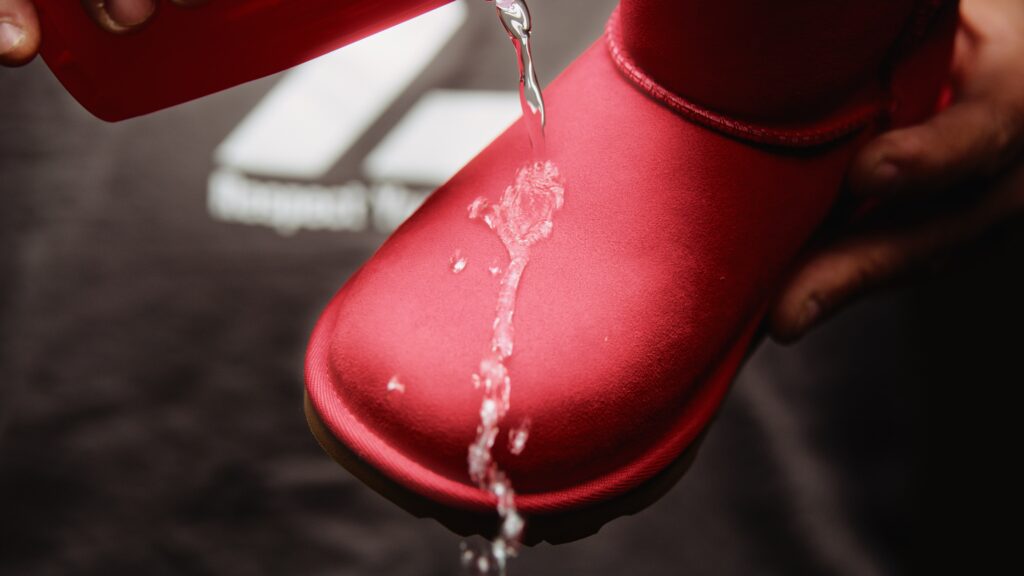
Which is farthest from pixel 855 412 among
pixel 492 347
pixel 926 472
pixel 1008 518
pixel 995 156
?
pixel 492 347

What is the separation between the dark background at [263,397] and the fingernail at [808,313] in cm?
41

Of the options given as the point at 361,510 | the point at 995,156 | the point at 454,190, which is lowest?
the point at 361,510

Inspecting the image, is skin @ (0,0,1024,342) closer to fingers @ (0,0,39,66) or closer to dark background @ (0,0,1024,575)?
dark background @ (0,0,1024,575)

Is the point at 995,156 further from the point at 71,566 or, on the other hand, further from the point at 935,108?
the point at 71,566

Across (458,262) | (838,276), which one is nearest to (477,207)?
(458,262)

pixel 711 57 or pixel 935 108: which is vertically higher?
pixel 711 57

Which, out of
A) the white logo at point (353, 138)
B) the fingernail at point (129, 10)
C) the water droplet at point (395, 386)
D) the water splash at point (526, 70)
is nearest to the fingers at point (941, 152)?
the water splash at point (526, 70)

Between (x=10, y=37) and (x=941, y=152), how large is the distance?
65cm

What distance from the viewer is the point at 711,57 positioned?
508mm

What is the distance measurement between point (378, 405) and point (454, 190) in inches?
6.4

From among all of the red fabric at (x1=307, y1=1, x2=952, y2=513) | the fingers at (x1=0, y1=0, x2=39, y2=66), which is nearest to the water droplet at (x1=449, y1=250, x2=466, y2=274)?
the red fabric at (x1=307, y1=1, x2=952, y2=513)

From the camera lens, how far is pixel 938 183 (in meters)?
0.68

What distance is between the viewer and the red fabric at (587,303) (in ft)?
1.53

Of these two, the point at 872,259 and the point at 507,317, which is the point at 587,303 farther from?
the point at 872,259
